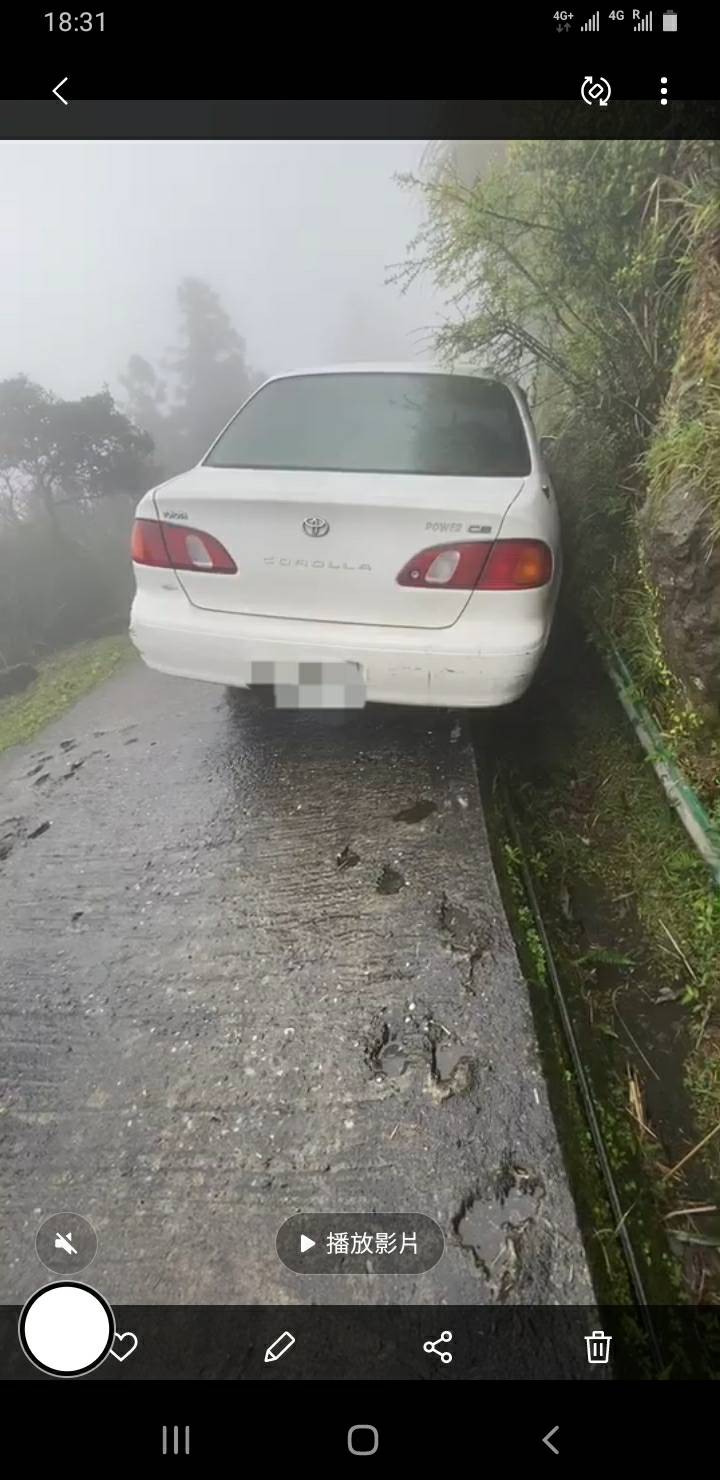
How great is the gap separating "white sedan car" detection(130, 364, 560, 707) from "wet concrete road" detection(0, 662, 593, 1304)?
486mm

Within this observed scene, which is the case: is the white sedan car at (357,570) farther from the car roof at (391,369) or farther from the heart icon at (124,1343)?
the heart icon at (124,1343)

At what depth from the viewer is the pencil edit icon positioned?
982 mm

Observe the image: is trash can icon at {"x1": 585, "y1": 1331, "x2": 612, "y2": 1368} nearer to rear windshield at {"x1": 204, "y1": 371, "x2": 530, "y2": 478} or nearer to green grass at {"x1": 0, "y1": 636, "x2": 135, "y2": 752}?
rear windshield at {"x1": 204, "y1": 371, "x2": 530, "y2": 478}

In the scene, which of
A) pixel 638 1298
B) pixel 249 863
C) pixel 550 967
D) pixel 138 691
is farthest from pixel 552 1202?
pixel 138 691

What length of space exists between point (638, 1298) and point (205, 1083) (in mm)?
861

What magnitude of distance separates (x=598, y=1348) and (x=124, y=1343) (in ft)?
2.26

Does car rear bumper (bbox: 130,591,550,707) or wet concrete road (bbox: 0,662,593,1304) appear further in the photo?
car rear bumper (bbox: 130,591,550,707)

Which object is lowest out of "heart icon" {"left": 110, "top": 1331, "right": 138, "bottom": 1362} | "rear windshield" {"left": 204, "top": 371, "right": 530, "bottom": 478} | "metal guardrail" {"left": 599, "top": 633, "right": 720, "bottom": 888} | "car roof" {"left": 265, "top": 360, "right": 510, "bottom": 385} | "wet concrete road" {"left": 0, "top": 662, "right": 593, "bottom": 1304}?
"wet concrete road" {"left": 0, "top": 662, "right": 593, "bottom": 1304}

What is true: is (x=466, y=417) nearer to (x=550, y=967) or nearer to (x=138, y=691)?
(x=550, y=967)

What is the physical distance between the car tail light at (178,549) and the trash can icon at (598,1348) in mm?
1868
